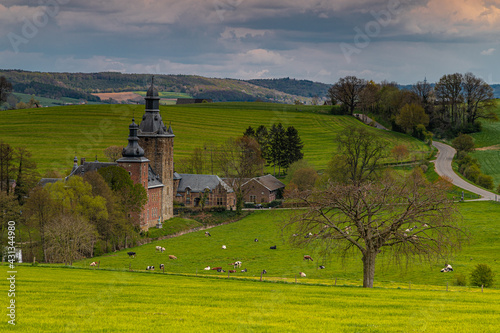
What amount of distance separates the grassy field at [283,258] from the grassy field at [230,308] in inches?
433

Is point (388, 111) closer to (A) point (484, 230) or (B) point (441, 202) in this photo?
(A) point (484, 230)

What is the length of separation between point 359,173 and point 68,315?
70629 millimetres

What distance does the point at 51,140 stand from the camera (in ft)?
396

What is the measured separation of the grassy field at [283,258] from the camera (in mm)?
44906

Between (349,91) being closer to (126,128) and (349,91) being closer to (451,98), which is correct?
(451,98)

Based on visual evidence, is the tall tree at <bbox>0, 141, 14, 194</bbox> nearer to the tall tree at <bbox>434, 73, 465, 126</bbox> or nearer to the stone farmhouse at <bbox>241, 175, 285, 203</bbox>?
the stone farmhouse at <bbox>241, 175, 285, 203</bbox>

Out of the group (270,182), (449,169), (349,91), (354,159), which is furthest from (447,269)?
(349,91)

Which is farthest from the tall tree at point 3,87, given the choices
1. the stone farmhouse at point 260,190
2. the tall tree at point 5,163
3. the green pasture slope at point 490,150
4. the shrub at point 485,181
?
the shrub at point 485,181

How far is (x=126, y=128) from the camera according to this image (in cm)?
13150

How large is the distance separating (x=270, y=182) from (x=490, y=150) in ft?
165

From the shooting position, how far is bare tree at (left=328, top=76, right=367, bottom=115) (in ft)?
503

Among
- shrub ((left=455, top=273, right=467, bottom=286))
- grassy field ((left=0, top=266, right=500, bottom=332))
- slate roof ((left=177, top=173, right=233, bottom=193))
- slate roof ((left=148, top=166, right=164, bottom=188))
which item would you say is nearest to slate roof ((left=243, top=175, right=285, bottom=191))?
slate roof ((left=177, top=173, right=233, bottom=193))

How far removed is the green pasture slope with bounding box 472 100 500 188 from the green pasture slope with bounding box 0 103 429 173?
458 inches

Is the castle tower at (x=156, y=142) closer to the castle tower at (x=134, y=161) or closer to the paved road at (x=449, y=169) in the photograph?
the castle tower at (x=134, y=161)
